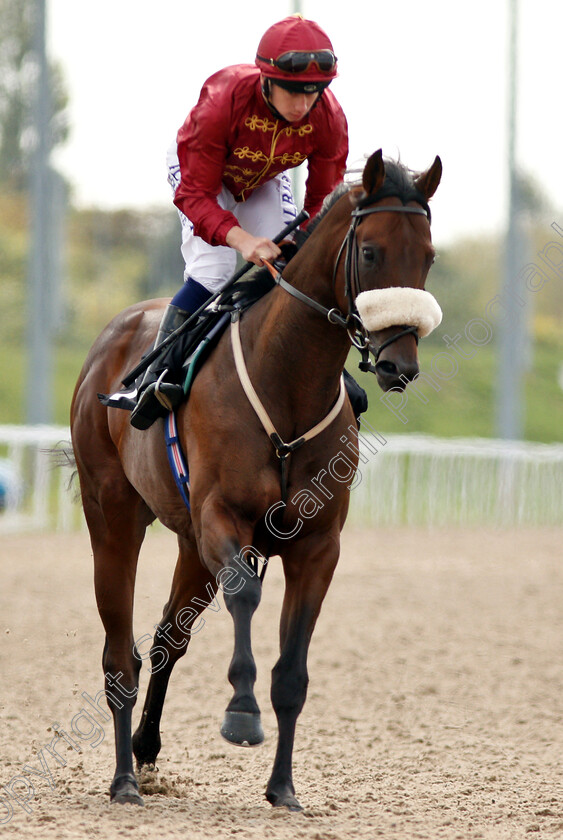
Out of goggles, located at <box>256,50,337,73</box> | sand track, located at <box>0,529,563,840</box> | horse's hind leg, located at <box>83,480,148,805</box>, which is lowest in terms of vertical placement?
sand track, located at <box>0,529,563,840</box>

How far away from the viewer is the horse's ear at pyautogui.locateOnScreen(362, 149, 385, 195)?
12.4ft

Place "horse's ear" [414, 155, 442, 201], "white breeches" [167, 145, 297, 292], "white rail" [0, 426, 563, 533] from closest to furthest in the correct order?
"horse's ear" [414, 155, 442, 201] → "white breeches" [167, 145, 297, 292] → "white rail" [0, 426, 563, 533]

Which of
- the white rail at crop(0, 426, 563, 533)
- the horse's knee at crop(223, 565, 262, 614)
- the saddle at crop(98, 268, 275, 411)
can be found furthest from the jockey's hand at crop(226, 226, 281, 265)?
the white rail at crop(0, 426, 563, 533)

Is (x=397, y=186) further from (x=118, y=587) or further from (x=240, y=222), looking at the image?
(x=118, y=587)

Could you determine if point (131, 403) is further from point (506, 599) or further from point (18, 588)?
point (506, 599)

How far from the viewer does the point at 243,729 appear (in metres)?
3.75

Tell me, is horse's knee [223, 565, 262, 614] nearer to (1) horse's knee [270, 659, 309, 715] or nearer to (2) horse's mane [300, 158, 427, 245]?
(1) horse's knee [270, 659, 309, 715]

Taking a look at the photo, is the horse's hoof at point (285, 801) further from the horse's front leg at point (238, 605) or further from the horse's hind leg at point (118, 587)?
the horse's hind leg at point (118, 587)

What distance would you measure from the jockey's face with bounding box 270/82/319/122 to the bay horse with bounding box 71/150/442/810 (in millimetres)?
424

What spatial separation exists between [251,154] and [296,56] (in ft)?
1.49

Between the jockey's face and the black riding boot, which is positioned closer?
the jockey's face

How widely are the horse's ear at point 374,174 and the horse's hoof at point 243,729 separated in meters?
1.74

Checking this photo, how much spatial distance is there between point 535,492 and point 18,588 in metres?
8.74

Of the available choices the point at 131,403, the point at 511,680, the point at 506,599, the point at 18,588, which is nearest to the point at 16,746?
the point at 131,403
